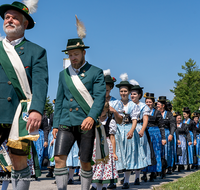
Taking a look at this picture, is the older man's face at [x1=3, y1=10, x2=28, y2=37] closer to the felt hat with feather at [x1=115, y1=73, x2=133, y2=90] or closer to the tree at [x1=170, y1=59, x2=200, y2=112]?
the felt hat with feather at [x1=115, y1=73, x2=133, y2=90]

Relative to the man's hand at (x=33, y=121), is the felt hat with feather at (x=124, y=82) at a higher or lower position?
higher

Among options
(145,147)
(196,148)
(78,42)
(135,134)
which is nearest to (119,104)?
(135,134)

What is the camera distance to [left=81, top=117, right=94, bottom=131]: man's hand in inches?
175

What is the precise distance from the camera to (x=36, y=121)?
344 cm

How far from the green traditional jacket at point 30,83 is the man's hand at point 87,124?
925mm

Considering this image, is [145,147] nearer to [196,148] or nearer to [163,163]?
[163,163]

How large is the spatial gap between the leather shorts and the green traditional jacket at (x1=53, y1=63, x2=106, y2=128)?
10cm

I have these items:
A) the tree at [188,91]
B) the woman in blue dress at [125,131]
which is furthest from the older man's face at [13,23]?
the tree at [188,91]

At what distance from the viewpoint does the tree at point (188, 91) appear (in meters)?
52.0

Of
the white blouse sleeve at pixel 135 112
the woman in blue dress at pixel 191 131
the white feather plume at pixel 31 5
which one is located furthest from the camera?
the woman in blue dress at pixel 191 131

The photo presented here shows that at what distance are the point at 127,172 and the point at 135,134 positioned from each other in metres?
0.95

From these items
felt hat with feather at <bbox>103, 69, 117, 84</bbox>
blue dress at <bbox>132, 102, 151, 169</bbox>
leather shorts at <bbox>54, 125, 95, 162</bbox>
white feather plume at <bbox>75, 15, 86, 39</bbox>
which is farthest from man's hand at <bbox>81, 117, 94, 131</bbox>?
blue dress at <bbox>132, 102, 151, 169</bbox>

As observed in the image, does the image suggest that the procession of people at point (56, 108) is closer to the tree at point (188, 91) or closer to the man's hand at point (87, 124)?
the man's hand at point (87, 124)

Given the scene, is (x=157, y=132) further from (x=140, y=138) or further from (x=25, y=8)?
(x=25, y=8)
